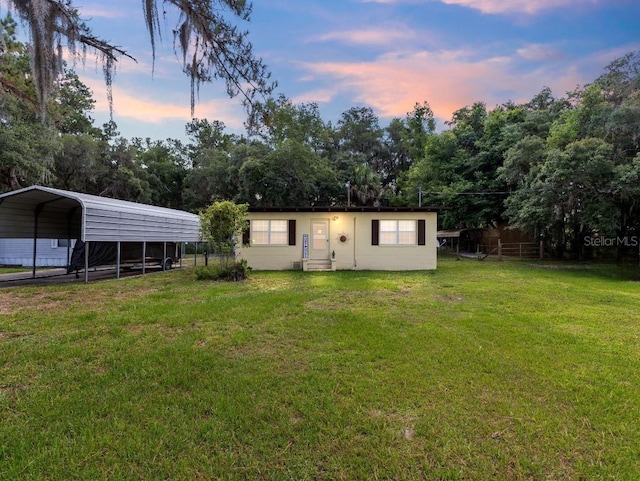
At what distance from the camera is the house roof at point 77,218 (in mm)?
9102

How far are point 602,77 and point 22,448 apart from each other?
2205 cm

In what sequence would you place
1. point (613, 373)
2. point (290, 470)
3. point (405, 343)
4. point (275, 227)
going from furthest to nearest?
point (275, 227) < point (405, 343) < point (613, 373) < point (290, 470)

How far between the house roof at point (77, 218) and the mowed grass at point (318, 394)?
3.94 metres

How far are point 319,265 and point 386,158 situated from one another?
22.6 meters

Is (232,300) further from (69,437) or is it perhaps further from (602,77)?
(602,77)

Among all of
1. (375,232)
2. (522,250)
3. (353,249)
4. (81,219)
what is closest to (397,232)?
(375,232)

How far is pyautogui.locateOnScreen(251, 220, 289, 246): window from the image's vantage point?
509 inches

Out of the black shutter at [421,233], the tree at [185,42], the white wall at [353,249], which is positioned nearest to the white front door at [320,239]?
the white wall at [353,249]

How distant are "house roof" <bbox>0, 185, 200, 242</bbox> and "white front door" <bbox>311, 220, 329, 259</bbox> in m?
5.56

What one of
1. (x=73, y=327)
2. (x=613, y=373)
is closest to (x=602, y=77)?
(x=613, y=373)

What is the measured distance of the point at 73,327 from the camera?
4.89m

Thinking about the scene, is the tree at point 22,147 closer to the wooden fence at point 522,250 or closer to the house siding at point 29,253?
the house siding at point 29,253

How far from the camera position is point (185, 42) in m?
3.05

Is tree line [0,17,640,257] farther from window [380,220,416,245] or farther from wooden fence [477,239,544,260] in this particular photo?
window [380,220,416,245]
